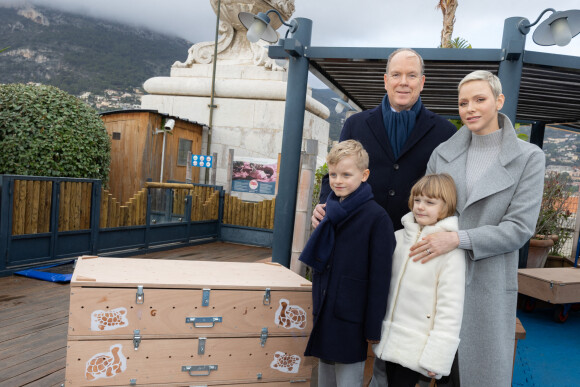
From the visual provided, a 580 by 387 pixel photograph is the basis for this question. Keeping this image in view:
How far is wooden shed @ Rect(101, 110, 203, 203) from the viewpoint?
10992mm

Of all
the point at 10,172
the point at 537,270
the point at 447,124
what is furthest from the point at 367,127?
the point at 10,172

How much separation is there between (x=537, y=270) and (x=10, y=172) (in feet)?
26.4

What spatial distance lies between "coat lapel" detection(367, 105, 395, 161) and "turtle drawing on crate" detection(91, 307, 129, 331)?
5.71ft

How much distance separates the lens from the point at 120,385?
2.46 metres

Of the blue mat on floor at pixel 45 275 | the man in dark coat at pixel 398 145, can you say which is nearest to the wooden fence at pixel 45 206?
the blue mat on floor at pixel 45 275

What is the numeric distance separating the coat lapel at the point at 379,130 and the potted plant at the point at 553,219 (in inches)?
236

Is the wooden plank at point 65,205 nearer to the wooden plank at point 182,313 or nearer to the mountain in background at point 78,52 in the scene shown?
the wooden plank at point 182,313

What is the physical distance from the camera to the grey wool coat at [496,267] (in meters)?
2.04

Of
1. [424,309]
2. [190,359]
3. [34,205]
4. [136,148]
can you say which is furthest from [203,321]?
[136,148]

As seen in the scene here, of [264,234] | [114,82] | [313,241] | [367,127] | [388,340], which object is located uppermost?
[114,82]

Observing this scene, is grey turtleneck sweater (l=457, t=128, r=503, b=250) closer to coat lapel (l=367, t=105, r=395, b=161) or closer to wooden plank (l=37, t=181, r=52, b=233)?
coat lapel (l=367, t=105, r=395, b=161)

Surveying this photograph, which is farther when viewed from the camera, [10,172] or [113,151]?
[113,151]

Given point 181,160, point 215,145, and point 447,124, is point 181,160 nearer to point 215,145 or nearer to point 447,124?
point 215,145

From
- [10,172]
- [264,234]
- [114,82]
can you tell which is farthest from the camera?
[114,82]
